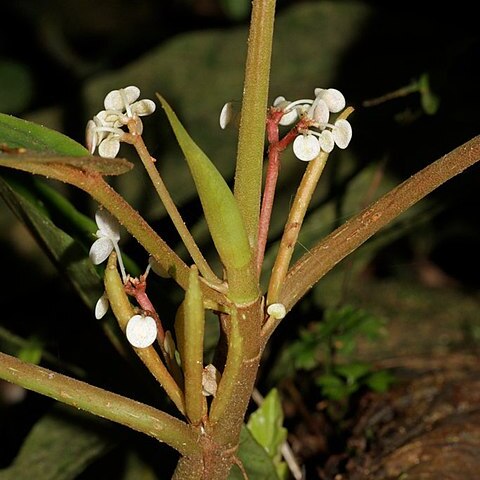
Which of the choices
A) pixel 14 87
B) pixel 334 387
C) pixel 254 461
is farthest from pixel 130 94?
pixel 14 87

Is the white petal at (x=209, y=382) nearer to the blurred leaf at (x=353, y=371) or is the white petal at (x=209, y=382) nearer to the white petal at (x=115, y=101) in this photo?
the white petal at (x=115, y=101)

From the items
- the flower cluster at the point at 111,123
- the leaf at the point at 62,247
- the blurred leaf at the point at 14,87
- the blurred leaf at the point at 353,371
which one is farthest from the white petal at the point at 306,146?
the blurred leaf at the point at 14,87

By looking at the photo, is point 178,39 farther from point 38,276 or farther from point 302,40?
point 38,276

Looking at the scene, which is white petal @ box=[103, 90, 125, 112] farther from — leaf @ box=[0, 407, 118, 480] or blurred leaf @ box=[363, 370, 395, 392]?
blurred leaf @ box=[363, 370, 395, 392]

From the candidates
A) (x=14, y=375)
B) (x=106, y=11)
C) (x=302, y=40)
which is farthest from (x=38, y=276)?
(x=106, y=11)

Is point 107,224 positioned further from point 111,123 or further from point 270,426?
point 270,426

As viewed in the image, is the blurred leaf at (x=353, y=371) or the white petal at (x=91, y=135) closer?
the white petal at (x=91, y=135)

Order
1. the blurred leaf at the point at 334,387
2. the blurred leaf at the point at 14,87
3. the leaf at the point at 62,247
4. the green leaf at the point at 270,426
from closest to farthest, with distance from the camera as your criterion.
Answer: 1. the leaf at the point at 62,247
2. the green leaf at the point at 270,426
3. the blurred leaf at the point at 334,387
4. the blurred leaf at the point at 14,87

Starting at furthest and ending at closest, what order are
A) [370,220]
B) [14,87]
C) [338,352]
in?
[14,87]
[338,352]
[370,220]
